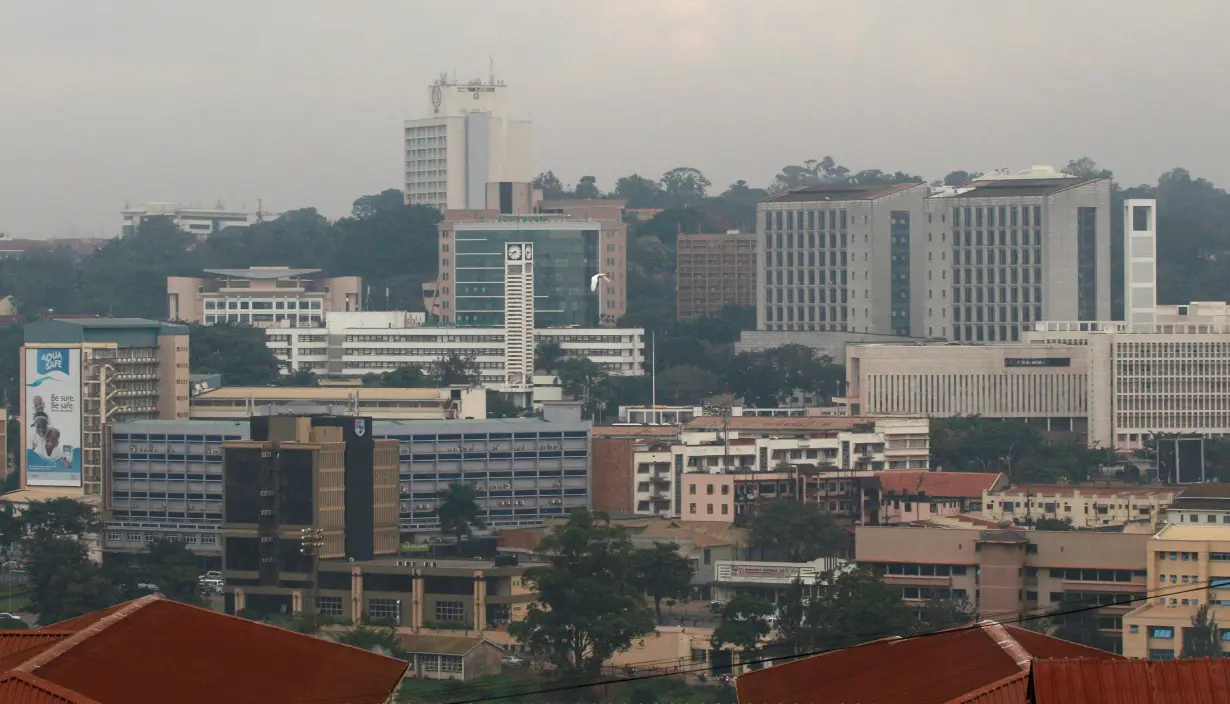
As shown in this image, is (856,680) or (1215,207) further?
(1215,207)

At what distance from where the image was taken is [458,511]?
205 feet

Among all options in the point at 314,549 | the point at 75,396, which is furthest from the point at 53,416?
the point at 314,549

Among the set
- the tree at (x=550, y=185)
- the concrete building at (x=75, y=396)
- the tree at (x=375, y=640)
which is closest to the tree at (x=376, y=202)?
the tree at (x=550, y=185)

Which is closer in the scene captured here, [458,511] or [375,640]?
[375,640]

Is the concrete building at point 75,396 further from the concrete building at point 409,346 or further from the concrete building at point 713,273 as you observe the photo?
the concrete building at point 713,273

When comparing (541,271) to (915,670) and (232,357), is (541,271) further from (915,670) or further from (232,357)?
(915,670)

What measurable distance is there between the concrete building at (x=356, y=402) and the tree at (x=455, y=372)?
8979 millimetres

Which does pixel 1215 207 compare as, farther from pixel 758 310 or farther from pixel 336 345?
pixel 336 345

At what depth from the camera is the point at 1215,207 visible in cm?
15262

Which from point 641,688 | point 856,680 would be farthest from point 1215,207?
point 856,680

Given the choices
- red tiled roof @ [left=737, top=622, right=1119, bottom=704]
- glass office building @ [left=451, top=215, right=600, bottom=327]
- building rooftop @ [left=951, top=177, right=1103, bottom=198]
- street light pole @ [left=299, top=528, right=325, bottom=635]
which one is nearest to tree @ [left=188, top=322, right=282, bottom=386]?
glass office building @ [left=451, top=215, right=600, bottom=327]

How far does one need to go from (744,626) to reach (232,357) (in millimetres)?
46337

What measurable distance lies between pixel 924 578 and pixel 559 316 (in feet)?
180

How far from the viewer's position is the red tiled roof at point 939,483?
211ft
